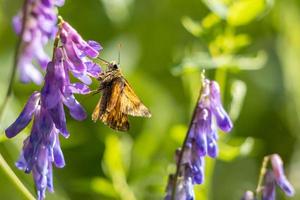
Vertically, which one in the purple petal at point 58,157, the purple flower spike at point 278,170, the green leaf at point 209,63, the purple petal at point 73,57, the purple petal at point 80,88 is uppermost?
the green leaf at point 209,63

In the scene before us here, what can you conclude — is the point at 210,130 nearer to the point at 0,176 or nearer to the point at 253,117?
the point at 0,176

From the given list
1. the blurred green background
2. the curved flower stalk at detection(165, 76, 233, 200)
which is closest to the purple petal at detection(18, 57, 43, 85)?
the curved flower stalk at detection(165, 76, 233, 200)

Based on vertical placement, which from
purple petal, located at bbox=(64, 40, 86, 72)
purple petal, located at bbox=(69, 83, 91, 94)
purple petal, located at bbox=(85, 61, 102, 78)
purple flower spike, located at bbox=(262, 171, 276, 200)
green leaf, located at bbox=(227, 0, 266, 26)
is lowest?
purple flower spike, located at bbox=(262, 171, 276, 200)

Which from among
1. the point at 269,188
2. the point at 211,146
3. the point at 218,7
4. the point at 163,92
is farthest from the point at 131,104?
the point at 163,92

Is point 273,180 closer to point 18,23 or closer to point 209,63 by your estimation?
point 209,63

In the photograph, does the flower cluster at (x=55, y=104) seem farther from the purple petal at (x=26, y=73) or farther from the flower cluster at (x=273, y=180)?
the flower cluster at (x=273, y=180)

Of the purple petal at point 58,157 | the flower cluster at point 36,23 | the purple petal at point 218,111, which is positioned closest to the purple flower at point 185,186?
the purple petal at point 218,111

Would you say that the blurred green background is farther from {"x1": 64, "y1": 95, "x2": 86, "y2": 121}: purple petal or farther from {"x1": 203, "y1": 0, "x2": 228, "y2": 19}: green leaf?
{"x1": 64, "y1": 95, "x2": 86, "y2": 121}: purple petal
